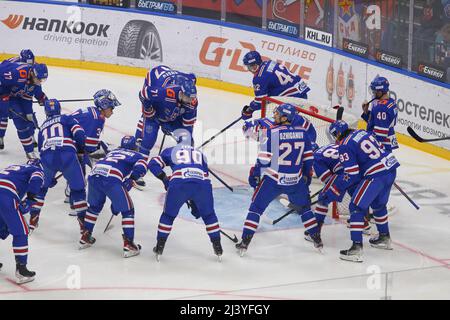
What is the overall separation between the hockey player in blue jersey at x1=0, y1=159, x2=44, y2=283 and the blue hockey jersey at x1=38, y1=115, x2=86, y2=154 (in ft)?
3.17

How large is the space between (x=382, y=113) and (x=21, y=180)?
398 centimetres

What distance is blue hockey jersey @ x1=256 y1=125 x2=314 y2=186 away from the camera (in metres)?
10.8

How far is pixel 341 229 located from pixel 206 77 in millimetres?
5974

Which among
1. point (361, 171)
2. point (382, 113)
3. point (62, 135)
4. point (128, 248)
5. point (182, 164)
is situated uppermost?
point (382, 113)

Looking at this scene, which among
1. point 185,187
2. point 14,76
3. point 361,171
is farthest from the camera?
point 14,76

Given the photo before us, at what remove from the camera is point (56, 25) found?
17953mm

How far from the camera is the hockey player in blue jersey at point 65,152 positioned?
36.8 feet

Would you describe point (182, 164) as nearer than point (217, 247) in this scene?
Yes

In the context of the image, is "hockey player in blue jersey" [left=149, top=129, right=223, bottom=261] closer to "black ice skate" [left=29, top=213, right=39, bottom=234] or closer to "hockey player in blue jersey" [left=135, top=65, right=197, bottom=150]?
"black ice skate" [left=29, top=213, right=39, bottom=234]

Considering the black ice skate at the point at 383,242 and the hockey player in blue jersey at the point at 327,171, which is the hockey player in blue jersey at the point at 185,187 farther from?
the black ice skate at the point at 383,242

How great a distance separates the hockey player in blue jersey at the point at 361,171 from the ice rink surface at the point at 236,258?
0.34 metres

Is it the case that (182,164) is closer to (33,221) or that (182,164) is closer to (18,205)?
(18,205)

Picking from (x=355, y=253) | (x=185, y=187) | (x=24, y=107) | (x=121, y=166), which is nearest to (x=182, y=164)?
(x=185, y=187)
